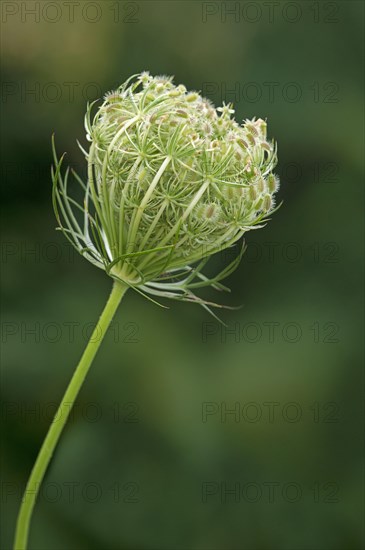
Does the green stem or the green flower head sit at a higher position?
the green flower head

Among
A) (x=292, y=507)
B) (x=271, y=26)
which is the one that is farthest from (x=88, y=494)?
(x=271, y=26)

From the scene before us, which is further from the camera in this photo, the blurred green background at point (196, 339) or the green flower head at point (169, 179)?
the blurred green background at point (196, 339)

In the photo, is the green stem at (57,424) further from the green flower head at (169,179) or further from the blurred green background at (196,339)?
the blurred green background at (196,339)

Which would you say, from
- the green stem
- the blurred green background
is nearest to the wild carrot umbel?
the green stem

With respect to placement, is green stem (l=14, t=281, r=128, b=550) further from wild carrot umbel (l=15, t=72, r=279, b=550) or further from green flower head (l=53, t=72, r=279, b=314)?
green flower head (l=53, t=72, r=279, b=314)

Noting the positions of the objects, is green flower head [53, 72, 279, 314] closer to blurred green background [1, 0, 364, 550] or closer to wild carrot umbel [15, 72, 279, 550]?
wild carrot umbel [15, 72, 279, 550]

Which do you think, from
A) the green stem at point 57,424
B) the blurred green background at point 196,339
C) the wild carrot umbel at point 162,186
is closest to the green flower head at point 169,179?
the wild carrot umbel at point 162,186

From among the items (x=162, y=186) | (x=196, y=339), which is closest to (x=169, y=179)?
(x=162, y=186)

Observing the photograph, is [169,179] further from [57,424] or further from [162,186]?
[57,424]

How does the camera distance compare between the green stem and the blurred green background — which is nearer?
the green stem
